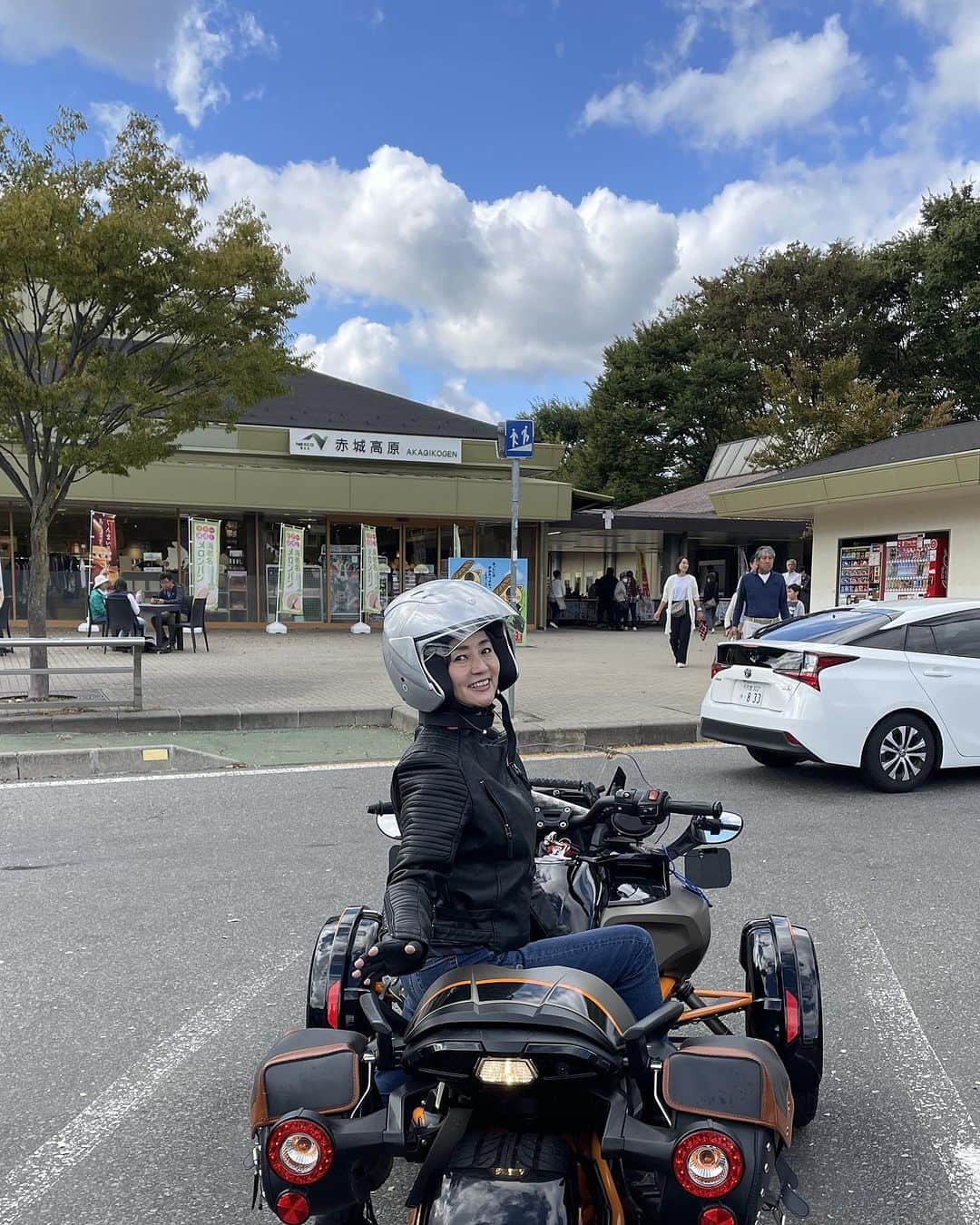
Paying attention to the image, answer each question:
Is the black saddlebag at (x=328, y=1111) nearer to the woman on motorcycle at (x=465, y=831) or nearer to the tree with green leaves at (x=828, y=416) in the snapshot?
the woman on motorcycle at (x=465, y=831)

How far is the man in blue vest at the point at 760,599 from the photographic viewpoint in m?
11.9

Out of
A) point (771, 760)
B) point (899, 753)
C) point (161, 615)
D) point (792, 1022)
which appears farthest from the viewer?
point (161, 615)

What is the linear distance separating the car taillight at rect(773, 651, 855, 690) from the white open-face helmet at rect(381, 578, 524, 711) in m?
5.47

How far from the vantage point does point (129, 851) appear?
5.94m

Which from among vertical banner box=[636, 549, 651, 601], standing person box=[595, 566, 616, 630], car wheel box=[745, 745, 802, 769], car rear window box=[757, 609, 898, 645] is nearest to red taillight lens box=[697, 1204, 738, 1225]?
car rear window box=[757, 609, 898, 645]

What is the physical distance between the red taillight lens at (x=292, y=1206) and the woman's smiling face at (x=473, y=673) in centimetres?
99

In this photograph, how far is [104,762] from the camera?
8.62m

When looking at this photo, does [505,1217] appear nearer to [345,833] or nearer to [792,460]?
[345,833]

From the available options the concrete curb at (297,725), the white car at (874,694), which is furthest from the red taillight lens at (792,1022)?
the concrete curb at (297,725)

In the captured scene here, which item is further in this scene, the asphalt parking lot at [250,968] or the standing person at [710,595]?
the standing person at [710,595]

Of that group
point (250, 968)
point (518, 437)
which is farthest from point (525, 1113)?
point (518, 437)

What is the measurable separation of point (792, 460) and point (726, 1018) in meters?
27.4

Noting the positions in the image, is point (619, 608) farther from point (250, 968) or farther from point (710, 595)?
point (250, 968)

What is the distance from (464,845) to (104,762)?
23.9ft
